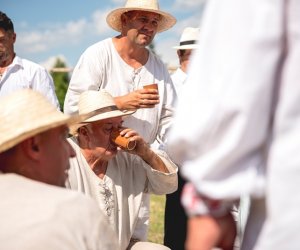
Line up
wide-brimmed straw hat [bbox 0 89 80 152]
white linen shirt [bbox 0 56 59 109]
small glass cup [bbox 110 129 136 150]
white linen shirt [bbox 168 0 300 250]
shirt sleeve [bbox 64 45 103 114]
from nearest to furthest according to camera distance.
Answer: white linen shirt [bbox 168 0 300 250]
wide-brimmed straw hat [bbox 0 89 80 152]
small glass cup [bbox 110 129 136 150]
shirt sleeve [bbox 64 45 103 114]
white linen shirt [bbox 0 56 59 109]

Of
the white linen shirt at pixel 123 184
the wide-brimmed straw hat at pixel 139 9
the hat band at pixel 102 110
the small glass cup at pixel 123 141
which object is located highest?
the wide-brimmed straw hat at pixel 139 9

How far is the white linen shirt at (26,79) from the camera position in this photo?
4609mm

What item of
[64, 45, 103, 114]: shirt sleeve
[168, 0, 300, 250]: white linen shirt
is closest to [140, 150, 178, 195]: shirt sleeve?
[64, 45, 103, 114]: shirt sleeve

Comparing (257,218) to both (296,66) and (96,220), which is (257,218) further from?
(96,220)

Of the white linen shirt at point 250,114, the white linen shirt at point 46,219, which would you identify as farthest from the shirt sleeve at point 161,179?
the white linen shirt at point 250,114

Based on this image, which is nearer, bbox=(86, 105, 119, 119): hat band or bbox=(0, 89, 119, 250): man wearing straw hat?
bbox=(0, 89, 119, 250): man wearing straw hat

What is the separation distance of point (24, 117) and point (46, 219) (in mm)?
357

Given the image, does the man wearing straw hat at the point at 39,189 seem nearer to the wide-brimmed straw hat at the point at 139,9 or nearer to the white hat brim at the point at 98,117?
the white hat brim at the point at 98,117

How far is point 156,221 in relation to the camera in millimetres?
6281

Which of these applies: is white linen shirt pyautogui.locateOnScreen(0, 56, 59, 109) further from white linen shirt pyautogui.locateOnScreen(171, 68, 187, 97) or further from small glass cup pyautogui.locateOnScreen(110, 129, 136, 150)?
small glass cup pyautogui.locateOnScreen(110, 129, 136, 150)

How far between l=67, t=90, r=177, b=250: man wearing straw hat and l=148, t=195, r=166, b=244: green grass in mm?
2192

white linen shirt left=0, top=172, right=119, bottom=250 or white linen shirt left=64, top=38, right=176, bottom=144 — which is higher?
white linen shirt left=64, top=38, right=176, bottom=144

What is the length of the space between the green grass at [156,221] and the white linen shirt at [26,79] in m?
1.71

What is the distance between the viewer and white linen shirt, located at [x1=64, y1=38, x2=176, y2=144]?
11.8 ft
